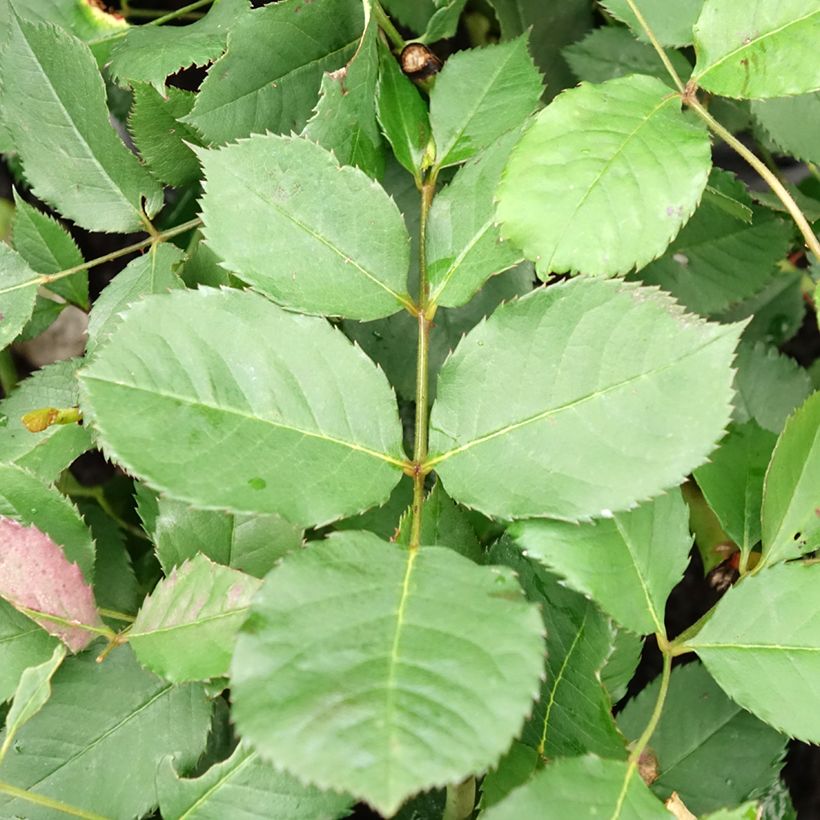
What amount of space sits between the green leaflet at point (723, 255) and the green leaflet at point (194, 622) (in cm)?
67

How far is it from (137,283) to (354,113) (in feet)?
0.95

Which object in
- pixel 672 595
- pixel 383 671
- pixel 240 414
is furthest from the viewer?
pixel 672 595

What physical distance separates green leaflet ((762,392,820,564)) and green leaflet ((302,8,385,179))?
47 cm

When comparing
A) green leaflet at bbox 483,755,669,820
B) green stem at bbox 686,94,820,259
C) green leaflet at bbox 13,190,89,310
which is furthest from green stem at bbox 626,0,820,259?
green leaflet at bbox 13,190,89,310

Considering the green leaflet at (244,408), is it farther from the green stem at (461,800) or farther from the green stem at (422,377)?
the green stem at (461,800)

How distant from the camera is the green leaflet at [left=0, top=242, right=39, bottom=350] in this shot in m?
0.92

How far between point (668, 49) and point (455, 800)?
2.86 ft

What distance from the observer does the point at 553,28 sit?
111cm

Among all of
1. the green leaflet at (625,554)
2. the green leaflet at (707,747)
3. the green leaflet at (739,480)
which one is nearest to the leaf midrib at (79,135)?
the green leaflet at (625,554)

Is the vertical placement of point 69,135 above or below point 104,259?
above

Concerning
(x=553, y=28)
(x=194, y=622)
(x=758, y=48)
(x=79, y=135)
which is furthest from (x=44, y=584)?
(x=553, y=28)

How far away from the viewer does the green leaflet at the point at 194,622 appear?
0.71m

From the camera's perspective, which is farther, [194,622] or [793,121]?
[793,121]

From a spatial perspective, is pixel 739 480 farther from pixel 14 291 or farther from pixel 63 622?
pixel 14 291
